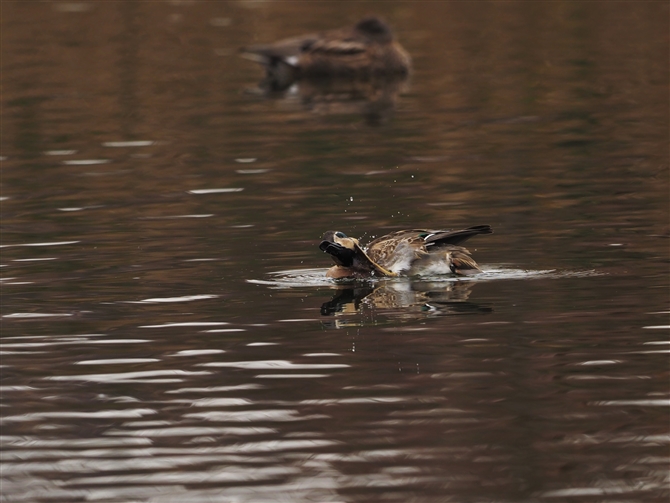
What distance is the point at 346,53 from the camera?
2956 cm

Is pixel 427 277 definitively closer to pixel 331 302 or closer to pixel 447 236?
pixel 447 236

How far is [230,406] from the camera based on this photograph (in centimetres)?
851

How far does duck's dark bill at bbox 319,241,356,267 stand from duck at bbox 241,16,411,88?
56.6 feet

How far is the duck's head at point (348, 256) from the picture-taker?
38.7ft

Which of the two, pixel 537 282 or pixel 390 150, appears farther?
pixel 390 150

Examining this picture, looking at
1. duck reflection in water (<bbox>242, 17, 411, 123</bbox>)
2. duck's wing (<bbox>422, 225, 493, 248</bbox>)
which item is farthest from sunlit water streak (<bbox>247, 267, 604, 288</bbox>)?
duck reflection in water (<bbox>242, 17, 411, 123</bbox>)

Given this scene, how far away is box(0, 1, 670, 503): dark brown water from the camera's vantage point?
24.4ft

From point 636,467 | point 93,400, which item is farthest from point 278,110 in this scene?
point 636,467

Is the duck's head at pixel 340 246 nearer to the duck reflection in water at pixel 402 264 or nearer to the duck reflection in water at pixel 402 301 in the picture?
the duck reflection in water at pixel 402 264

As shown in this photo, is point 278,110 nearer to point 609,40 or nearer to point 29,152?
point 29,152

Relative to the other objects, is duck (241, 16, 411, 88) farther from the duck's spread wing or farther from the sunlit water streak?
the sunlit water streak

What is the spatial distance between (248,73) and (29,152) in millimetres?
11062

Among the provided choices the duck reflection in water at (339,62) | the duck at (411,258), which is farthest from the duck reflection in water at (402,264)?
the duck reflection in water at (339,62)

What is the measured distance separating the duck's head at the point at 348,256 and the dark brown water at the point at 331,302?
18cm
